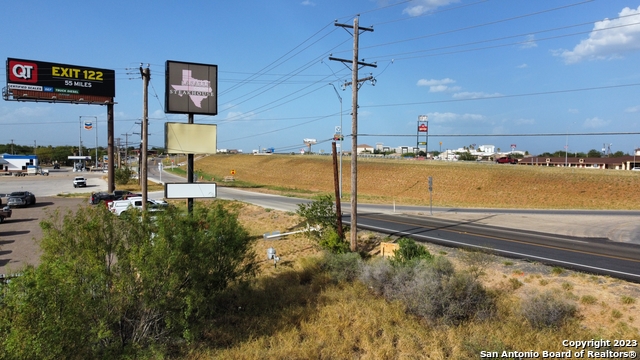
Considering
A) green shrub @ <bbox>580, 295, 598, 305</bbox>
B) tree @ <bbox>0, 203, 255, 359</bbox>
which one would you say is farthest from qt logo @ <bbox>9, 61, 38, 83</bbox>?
green shrub @ <bbox>580, 295, 598, 305</bbox>

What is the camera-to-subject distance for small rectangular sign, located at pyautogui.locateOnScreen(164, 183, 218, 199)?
23.6 meters

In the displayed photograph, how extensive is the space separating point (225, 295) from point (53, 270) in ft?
25.0

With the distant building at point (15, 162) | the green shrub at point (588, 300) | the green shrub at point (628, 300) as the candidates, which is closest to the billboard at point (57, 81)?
the green shrub at point (588, 300)

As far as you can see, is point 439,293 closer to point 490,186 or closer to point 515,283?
point 515,283

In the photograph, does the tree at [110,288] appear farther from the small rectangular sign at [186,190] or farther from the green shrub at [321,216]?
the small rectangular sign at [186,190]

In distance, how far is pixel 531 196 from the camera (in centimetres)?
5056

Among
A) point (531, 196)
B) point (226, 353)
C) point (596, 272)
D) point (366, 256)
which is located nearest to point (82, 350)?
point (226, 353)

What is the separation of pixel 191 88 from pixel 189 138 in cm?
305

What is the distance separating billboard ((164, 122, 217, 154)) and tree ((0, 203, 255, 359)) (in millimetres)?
12088

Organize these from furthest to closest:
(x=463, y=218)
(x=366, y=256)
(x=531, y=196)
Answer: (x=531, y=196)
(x=463, y=218)
(x=366, y=256)

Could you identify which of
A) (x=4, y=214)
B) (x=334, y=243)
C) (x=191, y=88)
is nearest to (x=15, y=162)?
(x=4, y=214)

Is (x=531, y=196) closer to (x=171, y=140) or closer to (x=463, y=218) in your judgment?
(x=463, y=218)

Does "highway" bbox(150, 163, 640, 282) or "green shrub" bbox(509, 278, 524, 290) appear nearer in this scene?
"green shrub" bbox(509, 278, 524, 290)

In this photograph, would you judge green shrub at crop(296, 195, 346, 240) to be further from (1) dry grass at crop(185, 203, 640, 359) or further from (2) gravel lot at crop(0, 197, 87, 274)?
(2) gravel lot at crop(0, 197, 87, 274)
